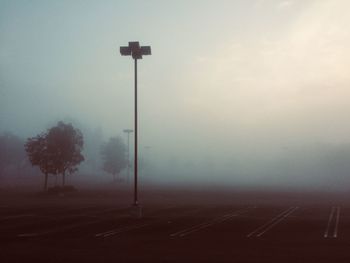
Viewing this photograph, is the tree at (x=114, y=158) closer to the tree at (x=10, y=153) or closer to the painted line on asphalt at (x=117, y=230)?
the tree at (x=10, y=153)

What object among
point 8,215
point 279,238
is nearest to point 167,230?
point 279,238

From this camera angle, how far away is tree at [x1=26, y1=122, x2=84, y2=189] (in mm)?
77250

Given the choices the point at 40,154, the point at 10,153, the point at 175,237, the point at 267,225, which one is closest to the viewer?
the point at 175,237

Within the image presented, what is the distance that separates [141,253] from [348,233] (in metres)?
13.0

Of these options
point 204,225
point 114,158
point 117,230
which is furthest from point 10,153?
point 117,230

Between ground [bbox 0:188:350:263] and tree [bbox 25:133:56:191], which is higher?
tree [bbox 25:133:56:191]

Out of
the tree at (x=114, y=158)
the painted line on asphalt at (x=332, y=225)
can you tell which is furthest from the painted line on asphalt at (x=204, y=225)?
the tree at (x=114, y=158)

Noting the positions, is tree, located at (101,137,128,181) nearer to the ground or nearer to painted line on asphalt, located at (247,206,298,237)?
the ground

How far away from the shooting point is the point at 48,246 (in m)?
22.6

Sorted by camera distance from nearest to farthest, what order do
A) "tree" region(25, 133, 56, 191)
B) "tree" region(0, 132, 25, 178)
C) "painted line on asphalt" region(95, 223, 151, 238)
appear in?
"painted line on asphalt" region(95, 223, 151, 238) → "tree" region(25, 133, 56, 191) → "tree" region(0, 132, 25, 178)

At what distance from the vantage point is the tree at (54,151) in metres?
77.2

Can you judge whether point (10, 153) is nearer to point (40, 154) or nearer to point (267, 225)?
point (40, 154)

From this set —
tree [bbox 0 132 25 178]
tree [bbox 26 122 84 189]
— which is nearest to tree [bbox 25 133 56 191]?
tree [bbox 26 122 84 189]

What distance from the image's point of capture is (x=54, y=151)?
7819cm
